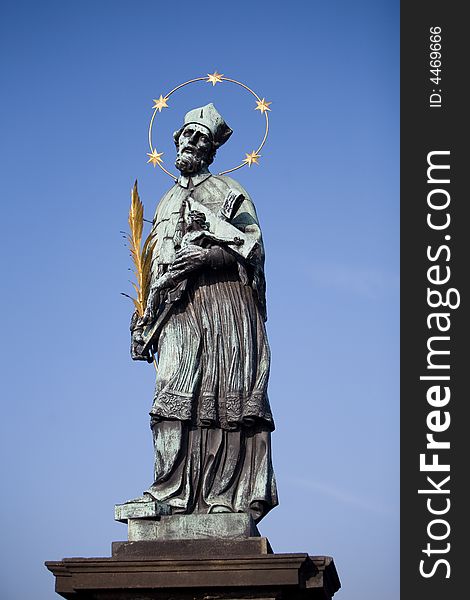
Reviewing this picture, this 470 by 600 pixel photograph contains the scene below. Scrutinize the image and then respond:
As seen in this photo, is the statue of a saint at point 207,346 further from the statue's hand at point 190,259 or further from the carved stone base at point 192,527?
the carved stone base at point 192,527

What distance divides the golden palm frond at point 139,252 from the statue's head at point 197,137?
604 millimetres

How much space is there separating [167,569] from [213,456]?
5.01 feet

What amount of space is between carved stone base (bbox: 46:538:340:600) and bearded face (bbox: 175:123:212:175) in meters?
4.12

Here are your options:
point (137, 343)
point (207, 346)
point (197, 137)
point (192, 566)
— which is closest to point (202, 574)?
point (192, 566)

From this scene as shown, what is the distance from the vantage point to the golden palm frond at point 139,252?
517 inches

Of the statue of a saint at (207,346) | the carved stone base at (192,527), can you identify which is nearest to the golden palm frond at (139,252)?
the statue of a saint at (207,346)

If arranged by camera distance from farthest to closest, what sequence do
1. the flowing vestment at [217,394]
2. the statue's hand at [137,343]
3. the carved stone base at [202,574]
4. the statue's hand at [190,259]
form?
the statue's hand at [137,343] < the statue's hand at [190,259] < the flowing vestment at [217,394] < the carved stone base at [202,574]

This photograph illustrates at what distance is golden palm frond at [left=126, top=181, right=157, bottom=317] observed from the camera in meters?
13.1

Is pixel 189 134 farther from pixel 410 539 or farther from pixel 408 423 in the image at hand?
pixel 410 539

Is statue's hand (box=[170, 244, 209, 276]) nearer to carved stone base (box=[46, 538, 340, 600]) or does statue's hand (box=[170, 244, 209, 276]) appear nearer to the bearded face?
the bearded face

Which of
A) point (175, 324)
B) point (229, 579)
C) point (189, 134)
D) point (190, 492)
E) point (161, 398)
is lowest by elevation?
point (229, 579)

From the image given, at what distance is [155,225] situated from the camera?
44.3 ft

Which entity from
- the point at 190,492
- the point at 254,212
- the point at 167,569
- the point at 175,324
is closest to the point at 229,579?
the point at 167,569

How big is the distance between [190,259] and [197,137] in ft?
5.03
